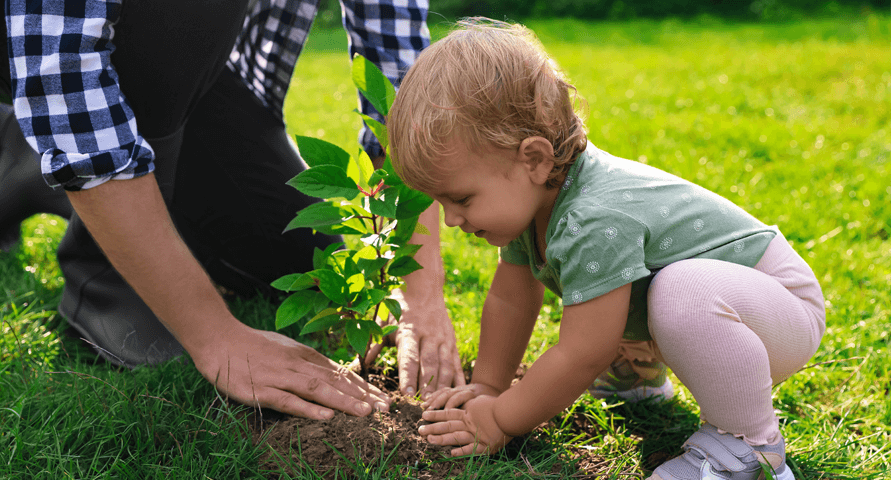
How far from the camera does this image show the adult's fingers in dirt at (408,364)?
67.3 inches

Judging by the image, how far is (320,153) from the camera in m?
1.43

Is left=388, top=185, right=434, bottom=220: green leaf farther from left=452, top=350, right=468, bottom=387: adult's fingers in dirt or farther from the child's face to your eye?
left=452, top=350, right=468, bottom=387: adult's fingers in dirt

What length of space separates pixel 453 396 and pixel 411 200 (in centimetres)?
50

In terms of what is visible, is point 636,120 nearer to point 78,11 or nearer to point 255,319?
point 255,319

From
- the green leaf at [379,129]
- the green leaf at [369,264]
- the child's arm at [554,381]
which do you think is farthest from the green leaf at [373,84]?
the child's arm at [554,381]

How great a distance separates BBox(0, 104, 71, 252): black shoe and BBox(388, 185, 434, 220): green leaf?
4.80 feet

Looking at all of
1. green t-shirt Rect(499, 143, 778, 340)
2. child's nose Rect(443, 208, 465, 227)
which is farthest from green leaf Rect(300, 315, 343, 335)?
green t-shirt Rect(499, 143, 778, 340)

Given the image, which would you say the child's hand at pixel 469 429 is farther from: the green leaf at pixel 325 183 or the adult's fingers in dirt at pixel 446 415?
the green leaf at pixel 325 183

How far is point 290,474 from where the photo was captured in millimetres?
1413

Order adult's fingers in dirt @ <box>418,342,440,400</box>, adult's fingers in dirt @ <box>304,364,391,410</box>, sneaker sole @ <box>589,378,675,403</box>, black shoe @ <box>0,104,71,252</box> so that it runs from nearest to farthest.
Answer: adult's fingers in dirt @ <box>304,364,391,410</box>
adult's fingers in dirt @ <box>418,342,440,400</box>
sneaker sole @ <box>589,378,675,403</box>
black shoe @ <box>0,104,71,252</box>

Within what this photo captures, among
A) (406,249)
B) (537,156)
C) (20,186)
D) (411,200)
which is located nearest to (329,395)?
(406,249)

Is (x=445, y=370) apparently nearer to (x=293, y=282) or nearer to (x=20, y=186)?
(x=293, y=282)

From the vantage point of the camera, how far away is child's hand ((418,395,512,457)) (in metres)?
1.48

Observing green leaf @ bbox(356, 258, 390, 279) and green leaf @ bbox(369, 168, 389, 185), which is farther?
green leaf @ bbox(356, 258, 390, 279)
